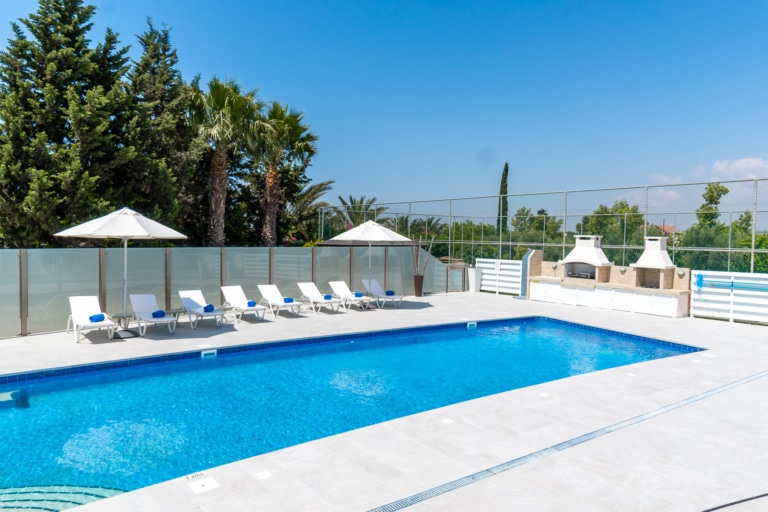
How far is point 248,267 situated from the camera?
40.2 feet

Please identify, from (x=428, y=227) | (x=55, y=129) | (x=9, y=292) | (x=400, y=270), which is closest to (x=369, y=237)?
(x=400, y=270)

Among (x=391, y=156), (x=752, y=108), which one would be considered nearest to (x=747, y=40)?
(x=752, y=108)

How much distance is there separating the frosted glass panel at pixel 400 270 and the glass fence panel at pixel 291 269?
9.70 feet

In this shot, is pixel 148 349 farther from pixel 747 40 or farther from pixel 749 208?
pixel 747 40

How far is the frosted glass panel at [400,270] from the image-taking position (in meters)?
15.6

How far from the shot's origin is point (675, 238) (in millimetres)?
14703

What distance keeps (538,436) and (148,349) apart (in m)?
6.07

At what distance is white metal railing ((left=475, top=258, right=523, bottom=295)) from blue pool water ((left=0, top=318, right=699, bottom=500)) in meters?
6.12

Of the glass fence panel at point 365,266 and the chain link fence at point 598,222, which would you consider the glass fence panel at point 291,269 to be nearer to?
the glass fence panel at point 365,266

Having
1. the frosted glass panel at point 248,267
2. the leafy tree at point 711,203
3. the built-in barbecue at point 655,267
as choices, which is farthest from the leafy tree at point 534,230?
the frosted glass panel at point 248,267

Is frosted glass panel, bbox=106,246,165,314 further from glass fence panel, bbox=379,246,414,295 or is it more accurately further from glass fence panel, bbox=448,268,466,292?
glass fence panel, bbox=448,268,466,292

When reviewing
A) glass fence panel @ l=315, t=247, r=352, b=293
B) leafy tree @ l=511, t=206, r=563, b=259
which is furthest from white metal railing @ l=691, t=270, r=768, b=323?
glass fence panel @ l=315, t=247, r=352, b=293

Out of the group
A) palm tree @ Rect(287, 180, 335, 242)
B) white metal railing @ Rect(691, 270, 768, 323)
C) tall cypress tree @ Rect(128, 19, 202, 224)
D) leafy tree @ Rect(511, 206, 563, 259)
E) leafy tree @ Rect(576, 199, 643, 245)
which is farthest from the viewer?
palm tree @ Rect(287, 180, 335, 242)

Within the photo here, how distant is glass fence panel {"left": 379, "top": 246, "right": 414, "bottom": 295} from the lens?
1555cm
